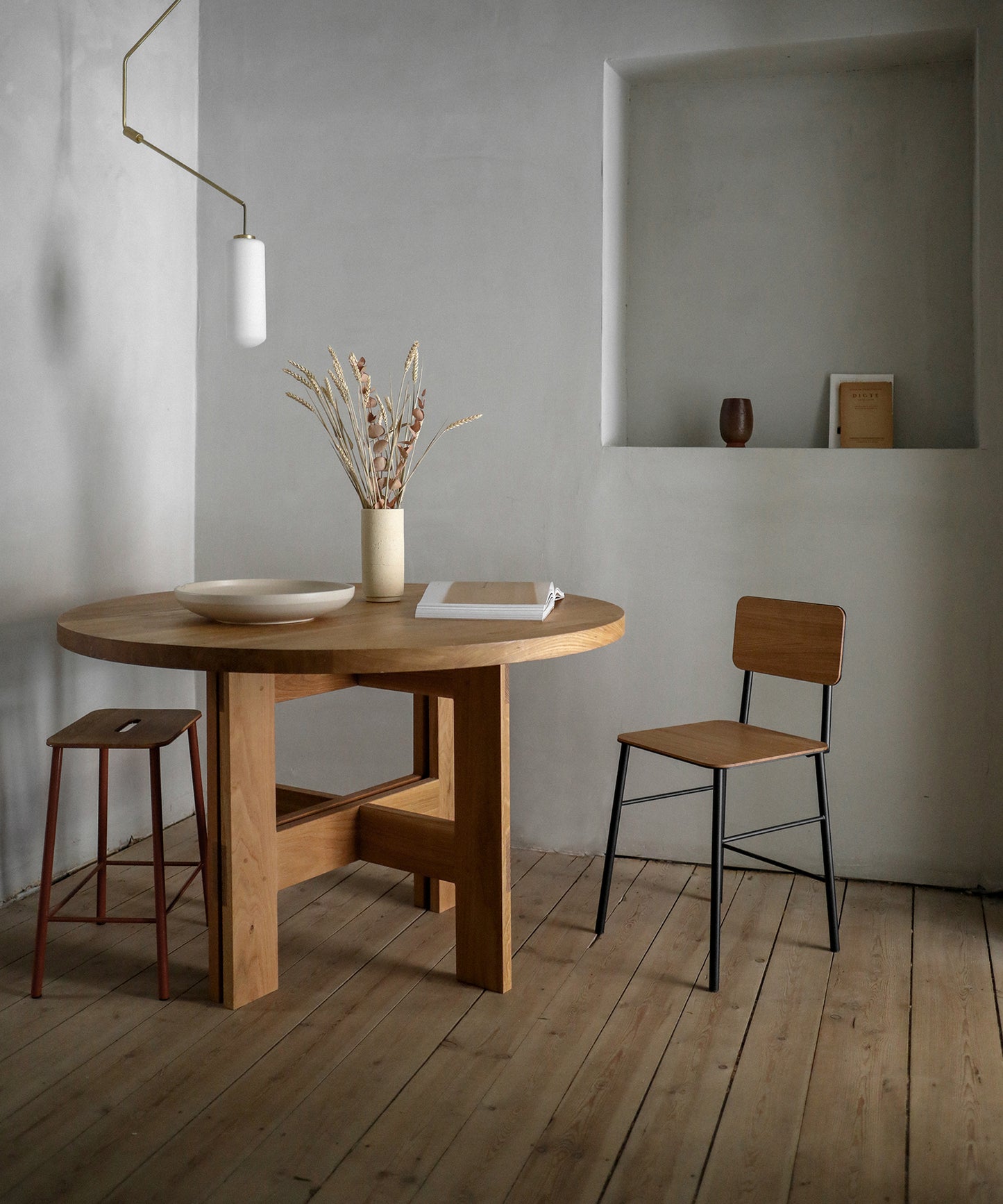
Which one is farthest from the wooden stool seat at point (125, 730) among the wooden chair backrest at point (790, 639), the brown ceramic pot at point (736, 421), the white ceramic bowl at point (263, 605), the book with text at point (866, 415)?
the book with text at point (866, 415)

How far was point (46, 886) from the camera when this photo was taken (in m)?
2.41

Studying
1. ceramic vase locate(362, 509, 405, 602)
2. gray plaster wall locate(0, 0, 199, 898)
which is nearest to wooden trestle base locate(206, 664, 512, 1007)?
ceramic vase locate(362, 509, 405, 602)

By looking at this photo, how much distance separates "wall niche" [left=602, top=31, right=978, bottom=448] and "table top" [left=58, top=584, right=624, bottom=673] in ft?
3.90

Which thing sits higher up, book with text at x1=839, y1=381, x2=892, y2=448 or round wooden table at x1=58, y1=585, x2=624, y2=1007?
book with text at x1=839, y1=381, x2=892, y2=448

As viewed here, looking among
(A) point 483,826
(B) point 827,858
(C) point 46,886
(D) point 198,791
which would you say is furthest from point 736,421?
(C) point 46,886

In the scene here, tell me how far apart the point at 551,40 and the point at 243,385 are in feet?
4.68

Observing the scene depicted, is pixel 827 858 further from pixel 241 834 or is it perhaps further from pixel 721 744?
pixel 241 834

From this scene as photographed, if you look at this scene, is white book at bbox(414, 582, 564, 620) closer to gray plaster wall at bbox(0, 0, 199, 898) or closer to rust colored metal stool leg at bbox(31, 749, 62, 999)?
rust colored metal stool leg at bbox(31, 749, 62, 999)

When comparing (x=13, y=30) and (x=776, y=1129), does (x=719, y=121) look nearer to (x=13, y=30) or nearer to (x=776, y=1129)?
(x=13, y=30)

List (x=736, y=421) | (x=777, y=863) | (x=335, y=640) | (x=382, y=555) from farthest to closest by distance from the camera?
(x=736, y=421) < (x=382, y=555) < (x=777, y=863) < (x=335, y=640)

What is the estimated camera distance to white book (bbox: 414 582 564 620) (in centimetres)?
237

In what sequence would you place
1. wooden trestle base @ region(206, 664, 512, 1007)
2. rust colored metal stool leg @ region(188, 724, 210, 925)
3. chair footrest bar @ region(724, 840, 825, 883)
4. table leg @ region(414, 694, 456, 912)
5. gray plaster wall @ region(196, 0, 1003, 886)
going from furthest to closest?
gray plaster wall @ region(196, 0, 1003, 886)
table leg @ region(414, 694, 456, 912)
rust colored metal stool leg @ region(188, 724, 210, 925)
chair footrest bar @ region(724, 840, 825, 883)
wooden trestle base @ region(206, 664, 512, 1007)

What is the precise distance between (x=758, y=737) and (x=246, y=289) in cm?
173

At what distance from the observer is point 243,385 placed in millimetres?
3594
